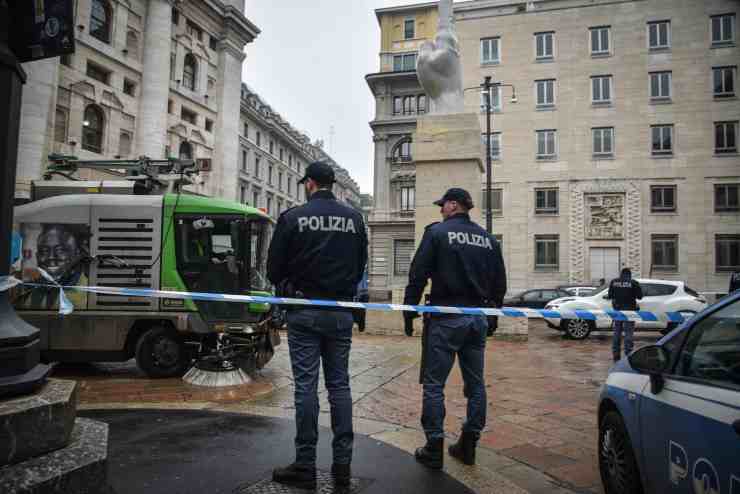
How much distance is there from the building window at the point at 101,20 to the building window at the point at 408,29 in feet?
76.9

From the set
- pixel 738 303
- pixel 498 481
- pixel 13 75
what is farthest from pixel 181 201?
pixel 738 303

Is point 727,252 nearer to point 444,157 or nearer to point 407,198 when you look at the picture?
point 407,198

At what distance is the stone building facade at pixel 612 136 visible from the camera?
93.2 ft

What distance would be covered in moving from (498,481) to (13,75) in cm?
348

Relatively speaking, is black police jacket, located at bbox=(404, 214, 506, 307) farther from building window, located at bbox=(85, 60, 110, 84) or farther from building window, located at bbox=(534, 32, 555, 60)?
building window, located at bbox=(85, 60, 110, 84)

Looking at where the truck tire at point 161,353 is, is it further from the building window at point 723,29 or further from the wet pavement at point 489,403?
the building window at point 723,29

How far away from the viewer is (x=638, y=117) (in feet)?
97.8

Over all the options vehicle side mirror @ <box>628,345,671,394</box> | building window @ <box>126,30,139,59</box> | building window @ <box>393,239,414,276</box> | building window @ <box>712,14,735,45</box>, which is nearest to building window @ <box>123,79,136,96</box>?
building window @ <box>126,30,139,59</box>

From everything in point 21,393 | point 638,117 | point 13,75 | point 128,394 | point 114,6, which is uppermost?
point 114,6

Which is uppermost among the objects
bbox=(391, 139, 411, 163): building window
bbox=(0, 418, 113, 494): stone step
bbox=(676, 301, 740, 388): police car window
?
bbox=(391, 139, 411, 163): building window

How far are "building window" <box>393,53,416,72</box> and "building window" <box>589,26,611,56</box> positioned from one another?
1560cm

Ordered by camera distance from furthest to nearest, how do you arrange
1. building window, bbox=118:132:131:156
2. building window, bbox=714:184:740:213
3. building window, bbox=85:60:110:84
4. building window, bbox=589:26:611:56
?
building window, bbox=118:132:131:156
building window, bbox=589:26:611:56
building window, bbox=85:60:110:84
building window, bbox=714:184:740:213

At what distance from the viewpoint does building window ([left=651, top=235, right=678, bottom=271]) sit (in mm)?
28328

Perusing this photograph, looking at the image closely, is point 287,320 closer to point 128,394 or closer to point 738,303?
point 738,303
